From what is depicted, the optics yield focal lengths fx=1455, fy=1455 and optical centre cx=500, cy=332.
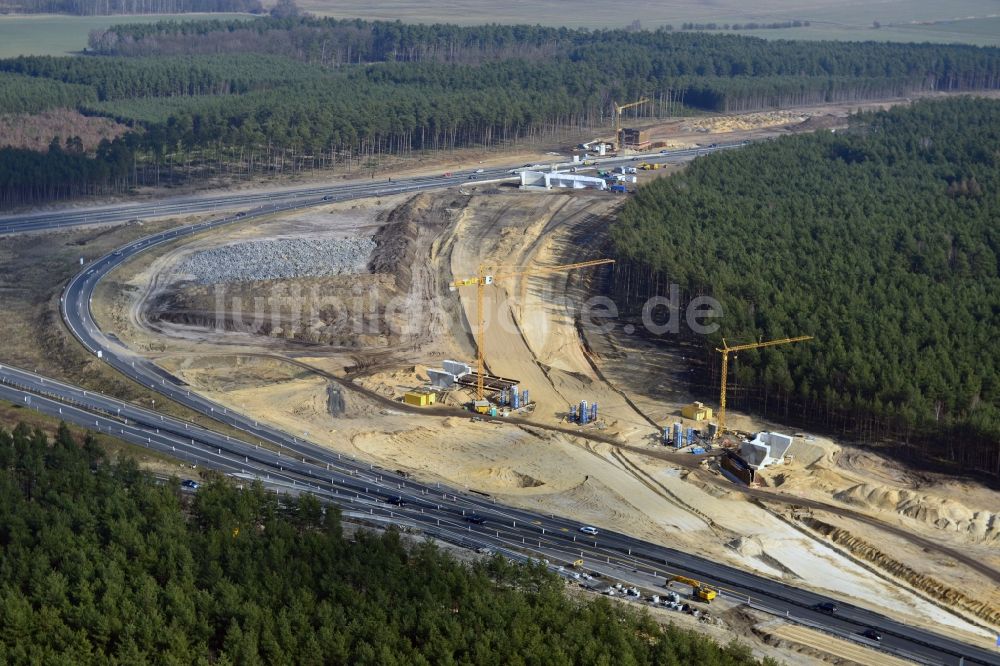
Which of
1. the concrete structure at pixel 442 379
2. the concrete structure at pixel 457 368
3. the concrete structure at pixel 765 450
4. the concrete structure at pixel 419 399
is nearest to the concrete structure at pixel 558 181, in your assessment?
the concrete structure at pixel 457 368

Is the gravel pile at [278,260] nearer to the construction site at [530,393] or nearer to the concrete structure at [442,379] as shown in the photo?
the construction site at [530,393]

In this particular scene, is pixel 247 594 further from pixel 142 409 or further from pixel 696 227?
pixel 696 227

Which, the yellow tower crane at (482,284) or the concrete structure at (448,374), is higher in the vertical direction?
the yellow tower crane at (482,284)

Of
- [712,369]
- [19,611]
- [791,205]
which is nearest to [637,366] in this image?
[712,369]

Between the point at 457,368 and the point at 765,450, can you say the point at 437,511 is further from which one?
the point at 457,368

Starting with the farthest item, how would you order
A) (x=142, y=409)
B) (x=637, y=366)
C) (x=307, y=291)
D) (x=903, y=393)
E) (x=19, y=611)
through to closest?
1. (x=307, y=291)
2. (x=637, y=366)
3. (x=142, y=409)
4. (x=903, y=393)
5. (x=19, y=611)

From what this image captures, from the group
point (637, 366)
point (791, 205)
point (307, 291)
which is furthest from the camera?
point (791, 205)

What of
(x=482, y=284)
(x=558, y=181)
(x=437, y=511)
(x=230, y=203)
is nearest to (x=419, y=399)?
(x=482, y=284)
